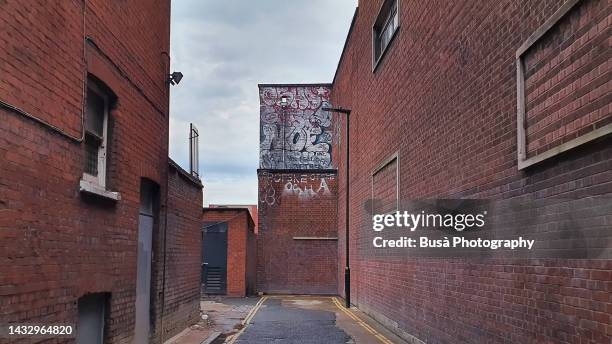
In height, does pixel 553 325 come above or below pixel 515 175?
below

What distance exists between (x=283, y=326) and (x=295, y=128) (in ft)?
67.4

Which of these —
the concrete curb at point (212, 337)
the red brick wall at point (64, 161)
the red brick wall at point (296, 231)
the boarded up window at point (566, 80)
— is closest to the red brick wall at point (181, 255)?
the concrete curb at point (212, 337)

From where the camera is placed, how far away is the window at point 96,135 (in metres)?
7.73

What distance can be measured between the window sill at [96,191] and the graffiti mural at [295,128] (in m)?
26.4

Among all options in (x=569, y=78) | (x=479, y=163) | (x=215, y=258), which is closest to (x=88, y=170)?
(x=479, y=163)

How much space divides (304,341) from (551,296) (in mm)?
7282

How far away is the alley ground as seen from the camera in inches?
512

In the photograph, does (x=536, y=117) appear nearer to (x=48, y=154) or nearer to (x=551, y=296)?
(x=551, y=296)

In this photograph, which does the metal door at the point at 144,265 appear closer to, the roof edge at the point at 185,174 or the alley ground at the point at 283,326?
the roof edge at the point at 185,174

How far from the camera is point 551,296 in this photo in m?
6.27

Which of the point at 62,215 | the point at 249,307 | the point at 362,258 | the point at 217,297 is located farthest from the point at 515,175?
the point at 217,297

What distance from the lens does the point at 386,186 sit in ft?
52.5

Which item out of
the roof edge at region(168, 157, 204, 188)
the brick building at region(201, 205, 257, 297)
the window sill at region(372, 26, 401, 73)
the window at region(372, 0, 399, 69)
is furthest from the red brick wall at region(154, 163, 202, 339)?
the brick building at region(201, 205, 257, 297)

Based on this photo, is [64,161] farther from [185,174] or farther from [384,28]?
[384,28]
